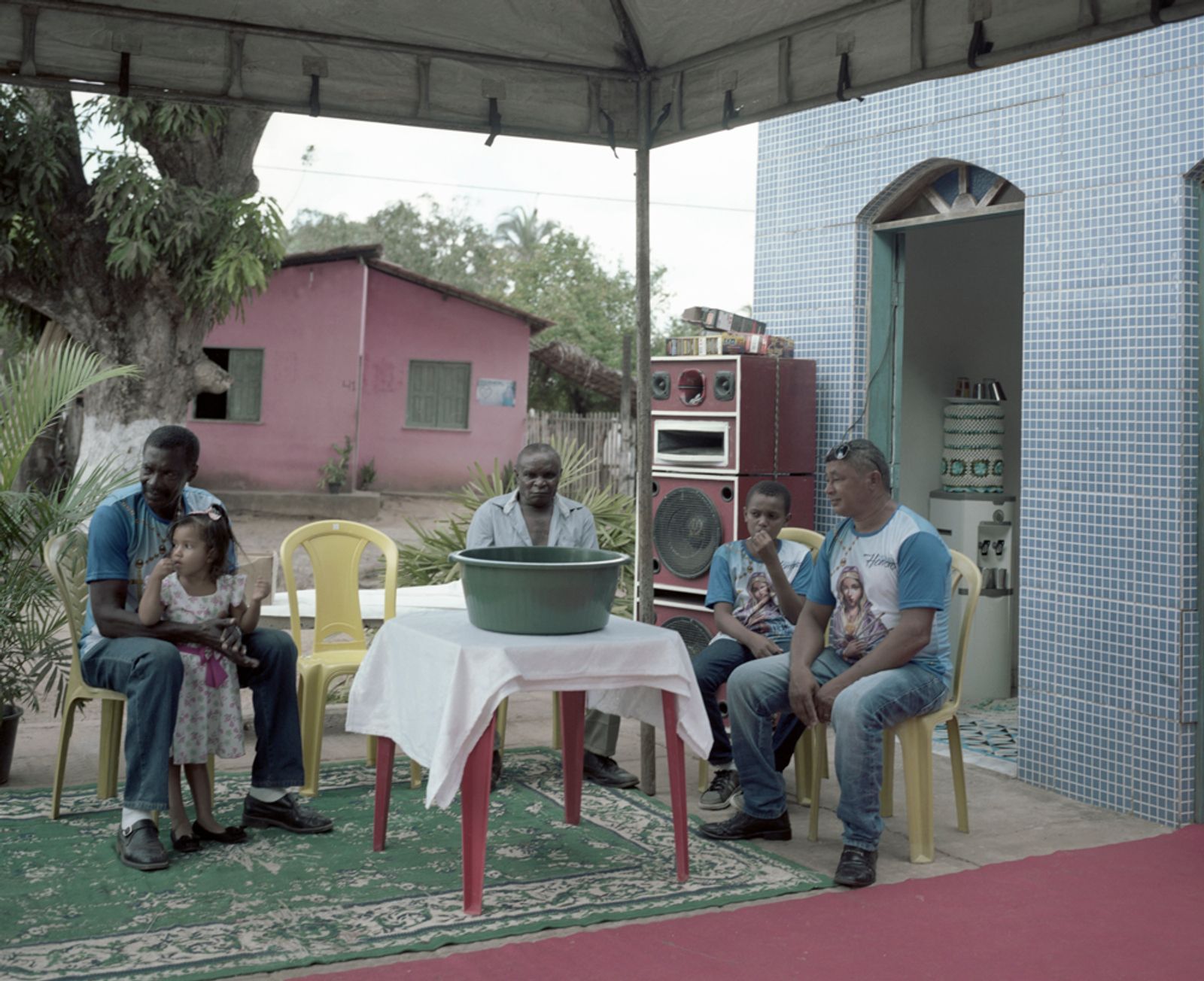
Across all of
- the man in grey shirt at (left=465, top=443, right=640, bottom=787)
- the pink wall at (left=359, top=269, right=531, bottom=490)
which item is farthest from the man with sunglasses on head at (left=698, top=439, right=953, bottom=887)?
the pink wall at (left=359, top=269, right=531, bottom=490)

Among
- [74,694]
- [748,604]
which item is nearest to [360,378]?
[748,604]

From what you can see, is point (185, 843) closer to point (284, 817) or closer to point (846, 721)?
point (284, 817)

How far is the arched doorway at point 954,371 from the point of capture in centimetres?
595

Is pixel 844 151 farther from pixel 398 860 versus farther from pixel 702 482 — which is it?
pixel 398 860

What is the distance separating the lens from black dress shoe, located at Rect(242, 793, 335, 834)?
4.17 metres

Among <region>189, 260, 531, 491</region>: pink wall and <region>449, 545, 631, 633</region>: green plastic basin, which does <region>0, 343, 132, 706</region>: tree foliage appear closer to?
<region>449, 545, 631, 633</region>: green plastic basin

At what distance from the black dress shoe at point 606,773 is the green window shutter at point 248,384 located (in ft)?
48.3

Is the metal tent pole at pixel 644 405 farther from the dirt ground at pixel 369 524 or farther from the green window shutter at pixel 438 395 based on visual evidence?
the green window shutter at pixel 438 395

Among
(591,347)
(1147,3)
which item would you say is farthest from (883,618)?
(591,347)

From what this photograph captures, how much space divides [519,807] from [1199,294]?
9.82ft

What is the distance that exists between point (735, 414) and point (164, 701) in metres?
2.75

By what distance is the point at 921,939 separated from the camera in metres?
3.32

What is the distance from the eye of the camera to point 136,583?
4.13m

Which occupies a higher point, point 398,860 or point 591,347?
point 591,347
